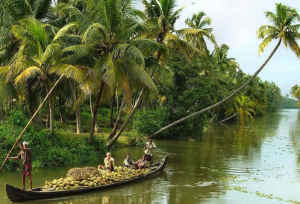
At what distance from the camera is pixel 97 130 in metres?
22.4

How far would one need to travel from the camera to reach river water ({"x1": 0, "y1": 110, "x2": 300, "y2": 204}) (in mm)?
11273

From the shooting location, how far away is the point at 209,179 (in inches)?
559

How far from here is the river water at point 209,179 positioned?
37.0ft

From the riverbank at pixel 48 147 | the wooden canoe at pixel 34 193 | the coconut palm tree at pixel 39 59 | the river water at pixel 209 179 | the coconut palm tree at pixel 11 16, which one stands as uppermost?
the coconut palm tree at pixel 11 16

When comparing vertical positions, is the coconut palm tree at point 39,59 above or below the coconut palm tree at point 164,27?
below

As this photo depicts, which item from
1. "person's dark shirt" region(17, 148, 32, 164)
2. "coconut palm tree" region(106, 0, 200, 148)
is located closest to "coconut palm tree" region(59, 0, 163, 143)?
"coconut palm tree" region(106, 0, 200, 148)

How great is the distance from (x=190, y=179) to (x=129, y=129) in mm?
12652

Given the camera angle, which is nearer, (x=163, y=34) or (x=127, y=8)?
(x=127, y=8)

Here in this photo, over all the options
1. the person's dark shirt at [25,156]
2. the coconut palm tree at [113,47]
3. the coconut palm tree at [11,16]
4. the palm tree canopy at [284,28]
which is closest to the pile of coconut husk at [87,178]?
the person's dark shirt at [25,156]

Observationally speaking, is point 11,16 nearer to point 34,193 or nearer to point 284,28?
point 34,193

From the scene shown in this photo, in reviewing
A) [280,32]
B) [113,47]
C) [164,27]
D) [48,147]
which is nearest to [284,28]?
[280,32]

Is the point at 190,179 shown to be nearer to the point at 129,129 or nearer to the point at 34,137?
the point at 34,137

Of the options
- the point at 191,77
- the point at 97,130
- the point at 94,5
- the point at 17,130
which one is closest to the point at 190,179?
the point at 17,130

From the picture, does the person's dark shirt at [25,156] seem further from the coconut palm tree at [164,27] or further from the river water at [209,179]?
the coconut palm tree at [164,27]
